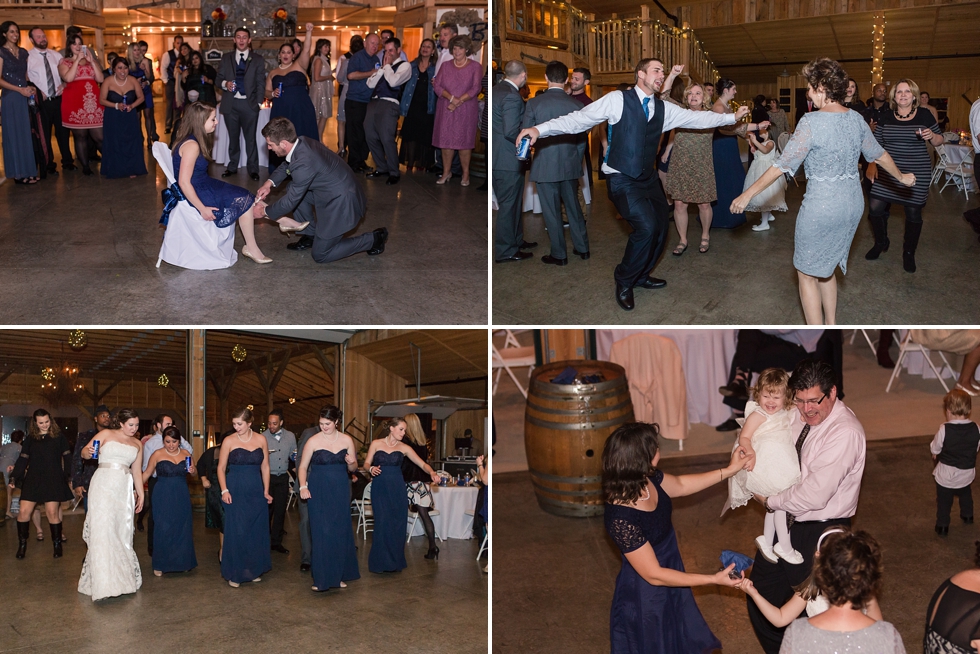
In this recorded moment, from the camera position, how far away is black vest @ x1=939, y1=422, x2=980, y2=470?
14.9ft

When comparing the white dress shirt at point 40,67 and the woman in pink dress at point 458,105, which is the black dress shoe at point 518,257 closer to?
the woman in pink dress at point 458,105

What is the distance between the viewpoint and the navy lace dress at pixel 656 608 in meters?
2.67

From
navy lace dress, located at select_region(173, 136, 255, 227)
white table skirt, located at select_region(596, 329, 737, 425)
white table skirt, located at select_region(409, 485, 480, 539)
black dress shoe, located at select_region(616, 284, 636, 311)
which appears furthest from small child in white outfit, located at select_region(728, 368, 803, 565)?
white table skirt, located at select_region(596, 329, 737, 425)

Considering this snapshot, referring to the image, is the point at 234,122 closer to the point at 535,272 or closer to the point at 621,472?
the point at 535,272

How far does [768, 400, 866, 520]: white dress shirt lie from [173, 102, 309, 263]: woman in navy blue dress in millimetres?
3753

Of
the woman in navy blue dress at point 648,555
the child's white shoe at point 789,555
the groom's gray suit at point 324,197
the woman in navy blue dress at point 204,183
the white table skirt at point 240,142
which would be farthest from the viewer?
the white table skirt at point 240,142

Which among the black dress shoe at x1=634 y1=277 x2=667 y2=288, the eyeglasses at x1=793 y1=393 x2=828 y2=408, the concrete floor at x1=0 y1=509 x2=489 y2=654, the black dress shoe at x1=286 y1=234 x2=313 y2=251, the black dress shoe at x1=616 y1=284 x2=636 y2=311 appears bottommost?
the concrete floor at x1=0 y1=509 x2=489 y2=654

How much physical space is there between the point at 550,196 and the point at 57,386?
14.5m

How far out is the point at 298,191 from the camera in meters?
5.28

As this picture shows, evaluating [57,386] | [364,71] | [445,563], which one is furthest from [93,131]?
[57,386]

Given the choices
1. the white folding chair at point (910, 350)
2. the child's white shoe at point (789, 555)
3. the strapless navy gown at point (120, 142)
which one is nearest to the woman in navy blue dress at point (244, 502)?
the child's white shoe at point (789, 555)

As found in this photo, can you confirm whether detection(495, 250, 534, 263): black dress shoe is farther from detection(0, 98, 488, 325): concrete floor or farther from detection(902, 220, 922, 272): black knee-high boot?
detection(902, 220, 922, 272): black knee-high boot

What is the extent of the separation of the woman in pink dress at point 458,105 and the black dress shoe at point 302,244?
2578 mm

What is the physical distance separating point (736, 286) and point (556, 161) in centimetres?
150
